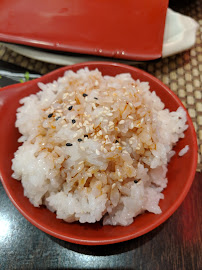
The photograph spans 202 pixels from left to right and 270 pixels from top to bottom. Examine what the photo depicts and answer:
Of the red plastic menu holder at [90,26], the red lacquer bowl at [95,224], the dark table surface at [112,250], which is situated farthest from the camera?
the red plastic menu holder at [90,26]

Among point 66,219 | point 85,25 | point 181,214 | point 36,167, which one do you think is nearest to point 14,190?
point 36,167

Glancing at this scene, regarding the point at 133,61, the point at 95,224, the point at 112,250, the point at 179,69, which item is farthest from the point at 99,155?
the point at 179,69

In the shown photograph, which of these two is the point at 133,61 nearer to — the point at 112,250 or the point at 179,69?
the point at 179,69

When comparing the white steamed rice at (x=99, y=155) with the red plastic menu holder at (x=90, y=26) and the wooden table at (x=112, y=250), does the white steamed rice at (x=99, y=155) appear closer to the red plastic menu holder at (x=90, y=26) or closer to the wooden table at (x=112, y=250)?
the wooden table at (x=112, y=250)

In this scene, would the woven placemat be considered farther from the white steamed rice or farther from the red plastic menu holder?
the white steamed rice

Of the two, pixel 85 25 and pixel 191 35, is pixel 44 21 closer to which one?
pixel 85 25

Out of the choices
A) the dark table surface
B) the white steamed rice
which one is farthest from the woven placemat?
the dark table surface

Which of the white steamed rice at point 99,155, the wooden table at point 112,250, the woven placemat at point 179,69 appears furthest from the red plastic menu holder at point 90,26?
the wooden table at point 112,250
